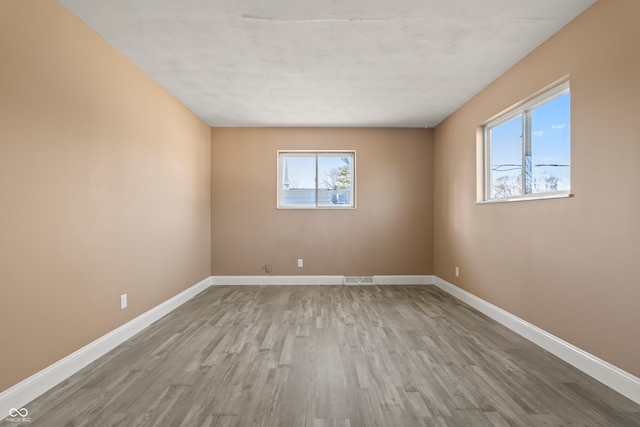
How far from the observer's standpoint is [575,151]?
233 cm

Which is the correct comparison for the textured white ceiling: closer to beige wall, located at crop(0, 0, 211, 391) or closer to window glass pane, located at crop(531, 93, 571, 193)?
beige wall, located at crop(0, 0, 211, 391)

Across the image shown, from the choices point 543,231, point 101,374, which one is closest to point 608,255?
point 543,231

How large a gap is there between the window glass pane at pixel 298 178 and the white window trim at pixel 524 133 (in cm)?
255

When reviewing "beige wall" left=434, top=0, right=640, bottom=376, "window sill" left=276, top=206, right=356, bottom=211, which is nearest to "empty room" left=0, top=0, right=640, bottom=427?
"beige wall" left=434, top=0, right=640, bottom=376

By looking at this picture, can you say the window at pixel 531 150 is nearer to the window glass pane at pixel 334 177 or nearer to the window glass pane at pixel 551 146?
the window glass pane at pixel 551 146

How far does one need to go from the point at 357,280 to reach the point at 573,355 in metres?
3.08

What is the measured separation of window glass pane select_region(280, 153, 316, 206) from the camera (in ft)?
17.2

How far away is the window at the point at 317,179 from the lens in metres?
5.25

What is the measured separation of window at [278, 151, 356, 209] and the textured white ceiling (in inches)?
51.7

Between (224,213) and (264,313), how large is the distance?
214 cm

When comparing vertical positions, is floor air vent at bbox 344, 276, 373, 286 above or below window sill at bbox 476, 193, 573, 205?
below

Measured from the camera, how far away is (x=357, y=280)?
511 centimetres

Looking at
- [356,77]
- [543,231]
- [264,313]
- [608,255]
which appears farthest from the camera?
[264,313]

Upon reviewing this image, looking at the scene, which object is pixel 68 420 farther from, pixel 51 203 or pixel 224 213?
pixel 224 213
